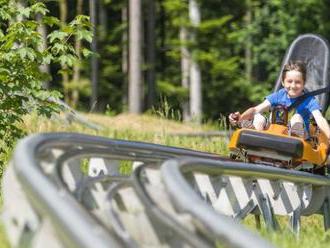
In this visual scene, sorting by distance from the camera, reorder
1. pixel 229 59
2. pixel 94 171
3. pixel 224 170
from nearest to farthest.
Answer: pixel 224 170, pixel 94 171, pixel 229 59

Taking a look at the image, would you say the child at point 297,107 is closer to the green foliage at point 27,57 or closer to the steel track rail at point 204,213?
the green foliage at point 27,57

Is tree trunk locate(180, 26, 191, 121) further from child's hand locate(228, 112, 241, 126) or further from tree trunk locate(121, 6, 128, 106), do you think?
child's hand locate(228, 112, 241, 126)

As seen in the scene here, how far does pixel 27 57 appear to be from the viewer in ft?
26.7

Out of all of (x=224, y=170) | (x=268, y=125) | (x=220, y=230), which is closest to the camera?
(x=220, y=230)

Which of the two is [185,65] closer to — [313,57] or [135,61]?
[135,61]

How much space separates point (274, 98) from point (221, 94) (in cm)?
3664

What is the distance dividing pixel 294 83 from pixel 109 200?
142 inches

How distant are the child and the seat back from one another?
0.91m

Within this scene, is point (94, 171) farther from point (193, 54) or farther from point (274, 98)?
point (193, 54)

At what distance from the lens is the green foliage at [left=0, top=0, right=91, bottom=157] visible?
809cm

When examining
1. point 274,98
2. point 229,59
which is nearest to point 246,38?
point 229,59

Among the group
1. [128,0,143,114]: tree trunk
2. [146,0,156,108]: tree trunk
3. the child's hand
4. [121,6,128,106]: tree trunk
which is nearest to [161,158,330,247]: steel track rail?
the child's hand

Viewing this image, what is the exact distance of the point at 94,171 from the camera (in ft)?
22.0

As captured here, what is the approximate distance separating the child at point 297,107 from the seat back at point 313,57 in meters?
0.91
